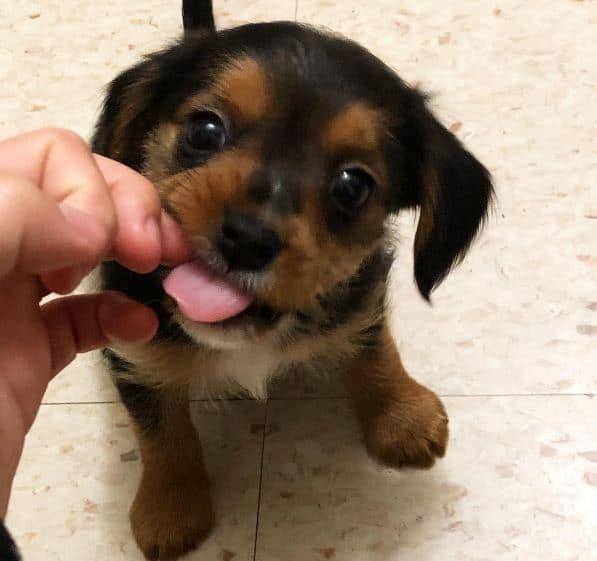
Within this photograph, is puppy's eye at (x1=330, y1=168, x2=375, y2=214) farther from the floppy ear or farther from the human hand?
the human hand

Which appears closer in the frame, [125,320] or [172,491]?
[125,320]

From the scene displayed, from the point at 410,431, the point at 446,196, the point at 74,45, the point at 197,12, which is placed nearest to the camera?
the point at 446,196

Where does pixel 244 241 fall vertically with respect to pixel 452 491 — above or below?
above

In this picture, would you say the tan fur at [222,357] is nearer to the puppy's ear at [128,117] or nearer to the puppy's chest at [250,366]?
the puppy's chest at [250,366]

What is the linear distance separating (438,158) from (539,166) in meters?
0.86

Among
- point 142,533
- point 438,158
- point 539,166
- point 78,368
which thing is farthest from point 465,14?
point 142,533

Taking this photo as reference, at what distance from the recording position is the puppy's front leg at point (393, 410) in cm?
180

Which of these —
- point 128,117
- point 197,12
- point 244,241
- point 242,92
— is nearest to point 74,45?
point 197,12

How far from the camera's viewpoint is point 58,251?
85 centimetres

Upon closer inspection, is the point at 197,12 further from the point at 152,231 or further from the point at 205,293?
the point at 152,231

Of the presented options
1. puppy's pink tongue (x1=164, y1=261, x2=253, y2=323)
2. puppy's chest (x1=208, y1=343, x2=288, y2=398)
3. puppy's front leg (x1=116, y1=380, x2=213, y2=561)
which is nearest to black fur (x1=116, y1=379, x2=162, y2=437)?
puppy's front leg (x1=116, y1=380, x2=213, y2=561)

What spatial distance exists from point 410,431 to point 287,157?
79cm

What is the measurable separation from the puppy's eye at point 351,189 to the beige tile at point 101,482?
0.73 meters

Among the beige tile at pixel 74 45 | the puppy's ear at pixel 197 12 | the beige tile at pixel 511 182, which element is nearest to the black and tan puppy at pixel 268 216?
the beige tile at pixel 511 182
